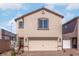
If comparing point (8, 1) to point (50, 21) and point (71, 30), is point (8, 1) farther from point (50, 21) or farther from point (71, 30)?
point (71, 30)

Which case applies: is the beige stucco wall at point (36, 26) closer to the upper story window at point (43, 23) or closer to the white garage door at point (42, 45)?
the upper story window at point (43, 23)

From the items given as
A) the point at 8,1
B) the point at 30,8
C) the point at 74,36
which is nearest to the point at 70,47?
the point at 74,36

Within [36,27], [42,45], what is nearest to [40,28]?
[36,27]

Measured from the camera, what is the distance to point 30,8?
280 centimetres

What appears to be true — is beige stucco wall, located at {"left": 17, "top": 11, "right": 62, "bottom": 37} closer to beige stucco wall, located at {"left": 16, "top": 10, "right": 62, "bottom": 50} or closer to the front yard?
beige stucco wall, located at {"left": 16, "top": 10, "right": 62, "bottom": 50}

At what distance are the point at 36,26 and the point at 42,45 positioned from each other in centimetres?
45

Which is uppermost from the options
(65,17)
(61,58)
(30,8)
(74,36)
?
(30,8)

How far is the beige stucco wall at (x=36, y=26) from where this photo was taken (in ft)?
9.04

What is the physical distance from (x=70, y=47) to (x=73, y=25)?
0.46m

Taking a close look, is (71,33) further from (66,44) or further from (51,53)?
(51,53)

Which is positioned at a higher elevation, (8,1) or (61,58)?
(8,1)

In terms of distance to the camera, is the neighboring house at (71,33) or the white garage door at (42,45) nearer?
the neighboring house at (71,33)

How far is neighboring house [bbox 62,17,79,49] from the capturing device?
106 inches

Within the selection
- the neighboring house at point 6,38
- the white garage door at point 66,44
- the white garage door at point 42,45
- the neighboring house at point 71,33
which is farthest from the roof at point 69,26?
the neighboring house at point 6,38
